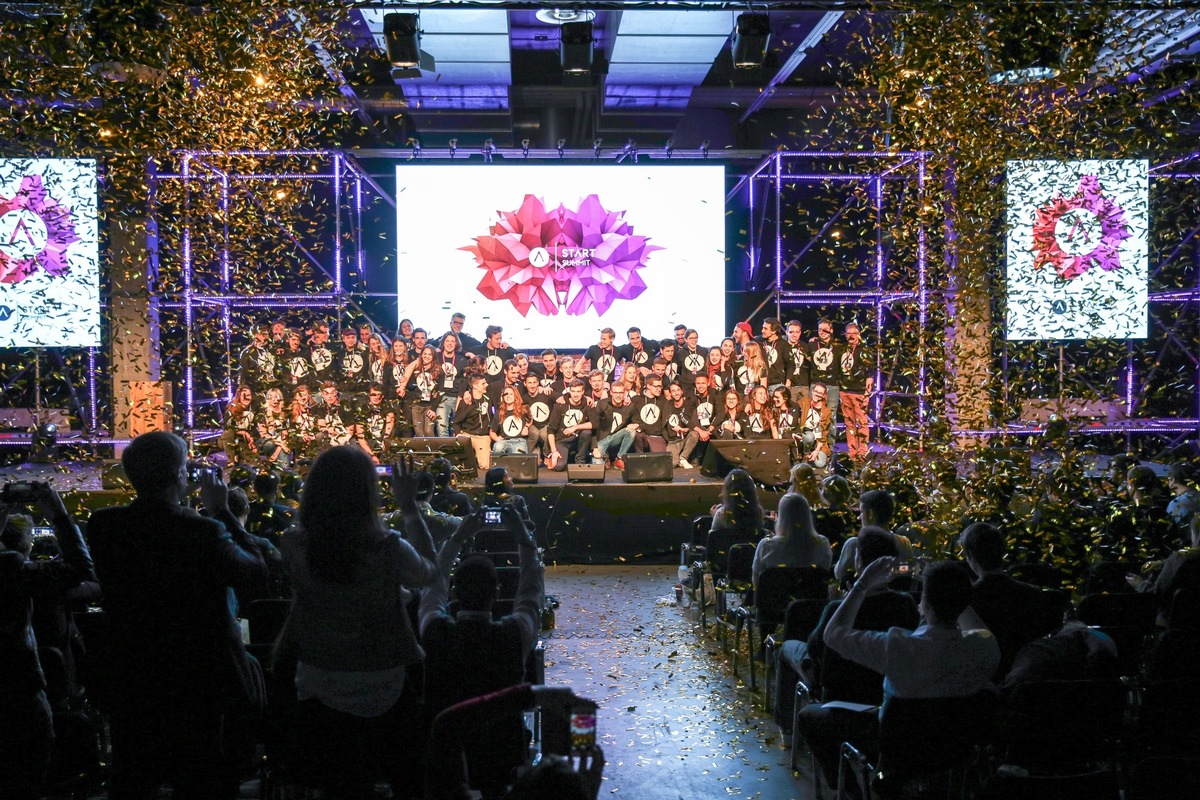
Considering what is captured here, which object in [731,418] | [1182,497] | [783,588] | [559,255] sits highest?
[559,255]

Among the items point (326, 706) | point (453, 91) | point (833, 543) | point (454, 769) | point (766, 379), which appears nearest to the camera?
point (454, 769)

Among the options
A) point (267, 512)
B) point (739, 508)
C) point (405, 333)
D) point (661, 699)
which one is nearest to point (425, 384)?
point (405, 333)

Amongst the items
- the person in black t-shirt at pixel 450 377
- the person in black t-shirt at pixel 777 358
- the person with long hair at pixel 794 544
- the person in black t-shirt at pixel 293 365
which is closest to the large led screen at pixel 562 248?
the person in black t-shirt at pixel 450 377

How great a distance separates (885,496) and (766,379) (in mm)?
7476

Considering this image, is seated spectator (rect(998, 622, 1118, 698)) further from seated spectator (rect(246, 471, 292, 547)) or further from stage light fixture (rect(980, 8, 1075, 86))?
seated spectator (rect(246, 471, 292, 547))

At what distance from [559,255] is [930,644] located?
11035mm

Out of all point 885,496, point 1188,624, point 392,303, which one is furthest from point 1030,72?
point 392,303

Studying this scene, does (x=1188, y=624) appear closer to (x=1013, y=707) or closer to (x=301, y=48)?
(x=1013, y=707)

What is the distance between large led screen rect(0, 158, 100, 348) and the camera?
5.81 metres

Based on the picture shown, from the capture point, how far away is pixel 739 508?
623 cm

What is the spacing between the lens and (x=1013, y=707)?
280 cm

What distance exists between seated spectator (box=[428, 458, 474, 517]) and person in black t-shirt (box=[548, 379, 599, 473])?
5068mm

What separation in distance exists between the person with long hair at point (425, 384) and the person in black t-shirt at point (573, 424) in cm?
141

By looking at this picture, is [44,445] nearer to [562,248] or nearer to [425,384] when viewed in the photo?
[425,384]
